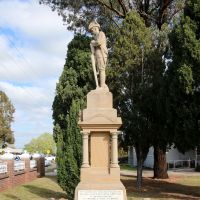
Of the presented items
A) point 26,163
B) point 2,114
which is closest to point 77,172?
point 26,163

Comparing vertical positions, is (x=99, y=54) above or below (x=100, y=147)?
above

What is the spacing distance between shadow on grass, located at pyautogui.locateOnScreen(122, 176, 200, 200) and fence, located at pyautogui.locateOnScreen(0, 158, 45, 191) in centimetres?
667

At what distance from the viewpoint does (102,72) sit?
15.9m

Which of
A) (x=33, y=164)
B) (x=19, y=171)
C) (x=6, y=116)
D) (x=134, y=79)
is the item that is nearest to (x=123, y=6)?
(x=134, y=79)

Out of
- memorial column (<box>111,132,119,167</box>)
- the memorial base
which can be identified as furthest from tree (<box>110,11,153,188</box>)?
the memorial base

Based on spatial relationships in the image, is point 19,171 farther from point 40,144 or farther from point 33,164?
point 40,144

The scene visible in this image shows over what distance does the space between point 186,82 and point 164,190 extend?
7.44 m

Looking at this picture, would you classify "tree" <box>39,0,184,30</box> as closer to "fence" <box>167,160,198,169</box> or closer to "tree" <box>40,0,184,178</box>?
"tree" <box>40,0,184,178</box>

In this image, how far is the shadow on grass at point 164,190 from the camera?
79.6 feet

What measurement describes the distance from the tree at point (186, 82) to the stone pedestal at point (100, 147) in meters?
7.77

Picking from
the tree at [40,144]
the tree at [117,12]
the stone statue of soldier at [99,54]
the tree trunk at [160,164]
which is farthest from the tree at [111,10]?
the tree at [40,144]

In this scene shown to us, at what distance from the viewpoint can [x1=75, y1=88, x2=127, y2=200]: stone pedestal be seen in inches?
583

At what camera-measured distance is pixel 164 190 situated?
2725 centimetres

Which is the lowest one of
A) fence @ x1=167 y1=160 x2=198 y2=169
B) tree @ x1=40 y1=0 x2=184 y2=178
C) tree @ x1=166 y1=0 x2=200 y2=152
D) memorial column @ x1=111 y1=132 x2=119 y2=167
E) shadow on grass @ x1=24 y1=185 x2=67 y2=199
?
shadow on grass @ x1=24 y1=185 x2=67 y2=199
